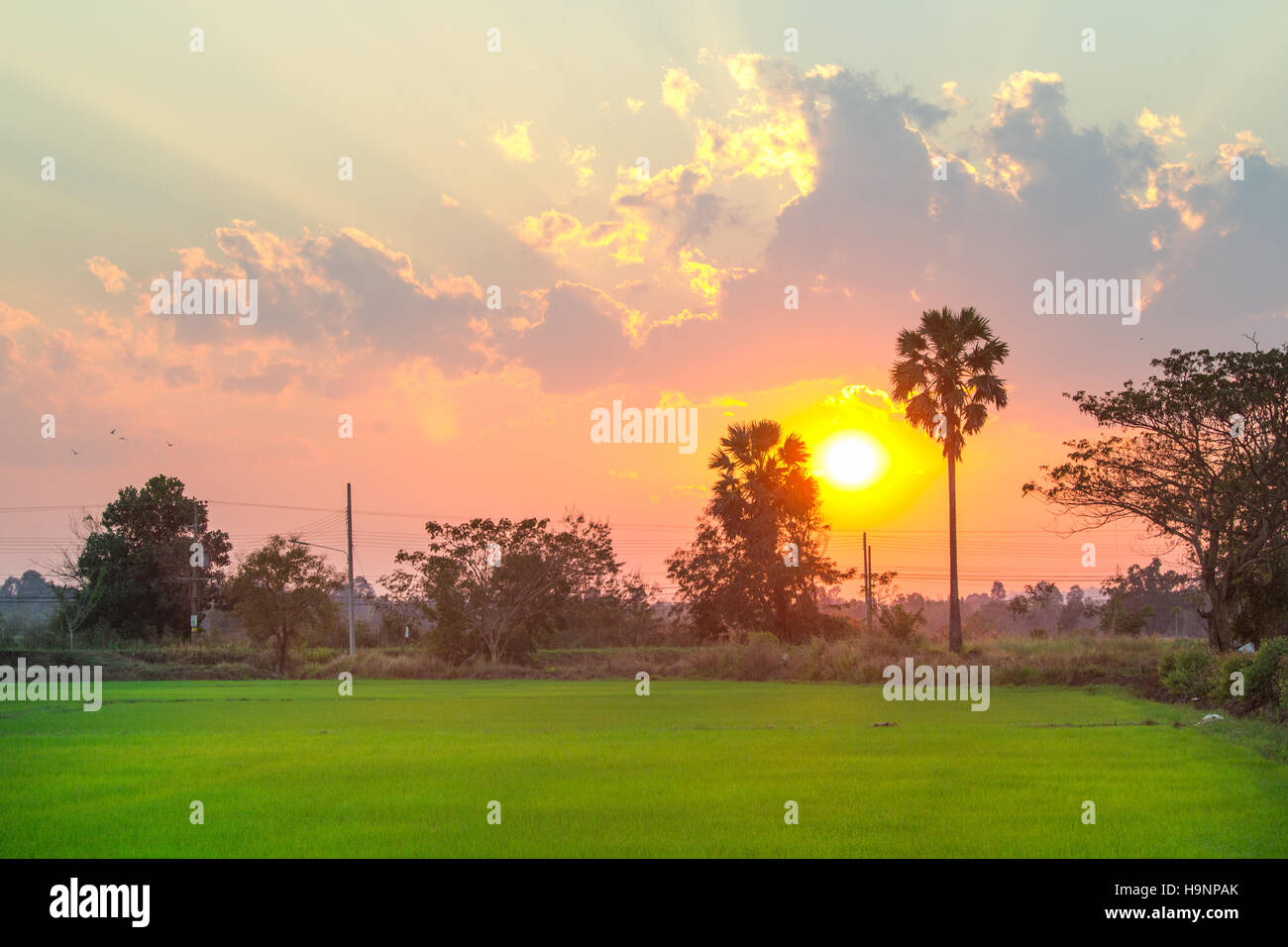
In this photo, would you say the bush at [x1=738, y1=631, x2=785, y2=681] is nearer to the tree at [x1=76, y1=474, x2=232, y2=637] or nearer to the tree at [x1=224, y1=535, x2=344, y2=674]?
the tree at [x1=224, y1=535, x2=344, y2=674]

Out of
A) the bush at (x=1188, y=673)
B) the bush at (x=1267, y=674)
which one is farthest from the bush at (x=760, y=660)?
the bush at (x=1267, y=674)

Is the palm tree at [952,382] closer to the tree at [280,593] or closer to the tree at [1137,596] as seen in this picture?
the tree at [1137,596]

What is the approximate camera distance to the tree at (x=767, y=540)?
197ft

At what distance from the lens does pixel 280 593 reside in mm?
62438

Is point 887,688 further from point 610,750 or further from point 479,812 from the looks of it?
point 479,812

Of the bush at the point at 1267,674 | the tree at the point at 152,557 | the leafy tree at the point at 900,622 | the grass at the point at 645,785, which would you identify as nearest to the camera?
the grass at the point at 645,785

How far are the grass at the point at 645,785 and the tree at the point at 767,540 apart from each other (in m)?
33.4

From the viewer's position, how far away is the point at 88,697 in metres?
36.0

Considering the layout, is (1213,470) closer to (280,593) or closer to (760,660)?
(760,660)

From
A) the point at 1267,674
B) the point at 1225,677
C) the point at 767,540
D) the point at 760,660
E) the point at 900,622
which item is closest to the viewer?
the point at 1267,674

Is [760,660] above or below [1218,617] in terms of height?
below

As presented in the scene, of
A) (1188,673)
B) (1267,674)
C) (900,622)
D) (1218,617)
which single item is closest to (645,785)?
(1267,674)

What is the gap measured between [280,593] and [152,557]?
56.5ft
